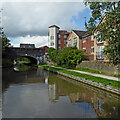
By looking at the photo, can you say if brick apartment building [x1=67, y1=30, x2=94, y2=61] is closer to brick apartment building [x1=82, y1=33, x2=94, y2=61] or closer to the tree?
brick apartment building [x1=82, y1=33, x2=94, y2=61]

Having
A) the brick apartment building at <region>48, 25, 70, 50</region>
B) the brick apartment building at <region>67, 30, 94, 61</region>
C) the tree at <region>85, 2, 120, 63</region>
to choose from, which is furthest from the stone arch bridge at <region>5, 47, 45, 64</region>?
the tree at <region>85, 2, 120, 63</region>

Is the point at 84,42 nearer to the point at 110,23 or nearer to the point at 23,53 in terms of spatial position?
the point at 110,23

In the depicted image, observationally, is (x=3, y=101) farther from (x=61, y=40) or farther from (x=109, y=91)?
(x=61, y=40)

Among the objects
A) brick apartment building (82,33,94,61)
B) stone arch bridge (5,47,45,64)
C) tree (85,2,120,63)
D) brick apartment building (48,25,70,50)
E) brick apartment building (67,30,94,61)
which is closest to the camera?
tree (85,2,120,63)

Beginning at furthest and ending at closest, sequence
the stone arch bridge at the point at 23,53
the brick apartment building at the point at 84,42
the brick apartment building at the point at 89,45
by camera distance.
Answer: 1. the stone arch bridge at the point at 23,53
2. the brick apartment building at the point at 84,42
3. the brick apartment building at the point at 89,45

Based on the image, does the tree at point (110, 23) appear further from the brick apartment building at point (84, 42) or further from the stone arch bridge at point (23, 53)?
the stone arch bridge at point (23, 53)

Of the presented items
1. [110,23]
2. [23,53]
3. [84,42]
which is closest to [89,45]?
[84,42]

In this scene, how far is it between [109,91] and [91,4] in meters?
9.12

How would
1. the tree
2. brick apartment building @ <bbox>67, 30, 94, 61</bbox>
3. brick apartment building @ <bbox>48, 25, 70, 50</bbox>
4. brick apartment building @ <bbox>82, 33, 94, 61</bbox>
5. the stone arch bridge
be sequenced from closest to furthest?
the tree → brick apartment building @ <bbox>82, 33, 94, 61</bbox> → brick apartment building @ <bbox>67, 30, 94, 61</bbox> → the stone arch bridge → brick apartment building @ <bbox>48, 25, 70, 50</bbox>

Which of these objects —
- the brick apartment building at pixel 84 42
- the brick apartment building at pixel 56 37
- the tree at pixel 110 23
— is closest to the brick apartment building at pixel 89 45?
the brick apartment building at pixel 84 42

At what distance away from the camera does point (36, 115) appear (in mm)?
6797

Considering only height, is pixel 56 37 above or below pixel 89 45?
above

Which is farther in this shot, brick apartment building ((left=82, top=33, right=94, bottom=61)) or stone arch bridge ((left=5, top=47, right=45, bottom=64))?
stone arch bridge ((left=5, top=47, right=45, bottom=64))

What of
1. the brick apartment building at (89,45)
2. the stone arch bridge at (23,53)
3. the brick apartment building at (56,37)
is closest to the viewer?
the brick apartment building at (89,45)
